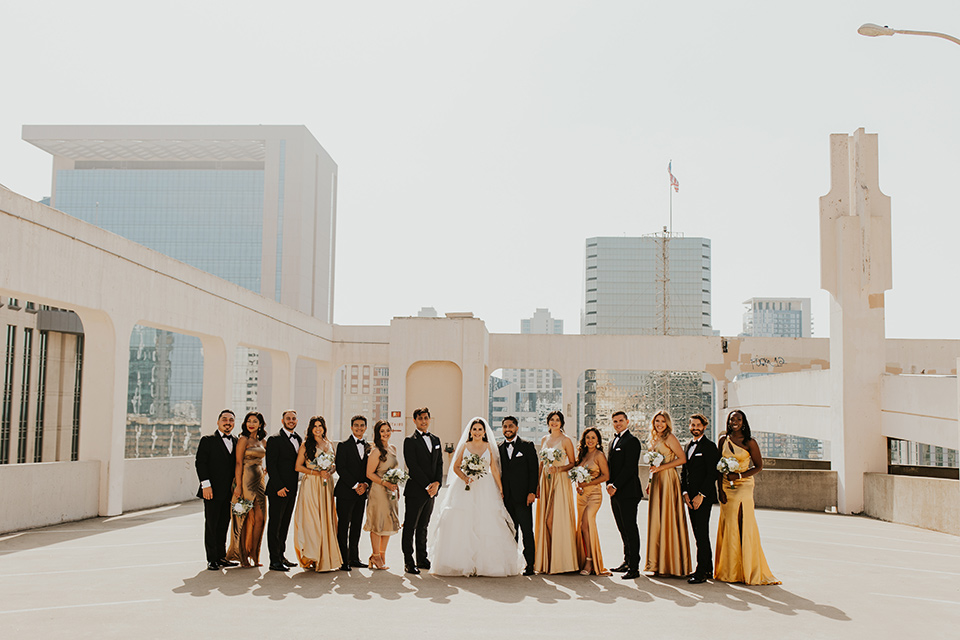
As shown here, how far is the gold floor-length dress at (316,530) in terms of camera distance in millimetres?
8812

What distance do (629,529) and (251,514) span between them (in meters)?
4.16

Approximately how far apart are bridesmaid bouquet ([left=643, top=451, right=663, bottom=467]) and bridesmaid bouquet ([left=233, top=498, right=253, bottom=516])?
14.3ft

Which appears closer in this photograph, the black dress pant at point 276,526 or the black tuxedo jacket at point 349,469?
the black dress pant at point 276,526

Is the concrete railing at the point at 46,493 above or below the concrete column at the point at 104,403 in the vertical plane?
below

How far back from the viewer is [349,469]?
9.18 meters

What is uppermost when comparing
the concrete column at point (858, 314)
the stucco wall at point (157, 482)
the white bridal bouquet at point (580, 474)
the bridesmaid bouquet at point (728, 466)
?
the concrete column at point (858, 314)

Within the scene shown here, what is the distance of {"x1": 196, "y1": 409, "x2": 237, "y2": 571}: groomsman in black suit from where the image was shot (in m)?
8.91

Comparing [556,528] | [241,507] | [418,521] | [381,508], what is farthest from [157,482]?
[556,528]

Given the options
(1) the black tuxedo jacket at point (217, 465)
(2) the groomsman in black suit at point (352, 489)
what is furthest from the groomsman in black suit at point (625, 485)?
(1) the black tuxedo jacket at point (217, 465)

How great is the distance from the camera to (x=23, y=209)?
11859 mm

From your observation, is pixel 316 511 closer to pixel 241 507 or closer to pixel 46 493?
pixel 241 507

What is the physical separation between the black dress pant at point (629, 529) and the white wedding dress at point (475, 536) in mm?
1197

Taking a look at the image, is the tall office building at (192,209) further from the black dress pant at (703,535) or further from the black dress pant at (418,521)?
the black dress pant at (703,535)

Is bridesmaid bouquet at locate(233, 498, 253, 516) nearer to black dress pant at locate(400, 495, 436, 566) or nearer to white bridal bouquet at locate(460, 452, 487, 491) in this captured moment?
black dress pant at locate(400, 495, 436, 566)
